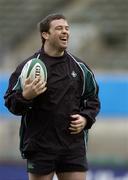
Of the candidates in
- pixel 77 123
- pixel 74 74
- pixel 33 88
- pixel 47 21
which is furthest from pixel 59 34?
pixel 77 123

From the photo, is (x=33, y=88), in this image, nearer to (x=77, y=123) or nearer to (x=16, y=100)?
(x=16, y=100)

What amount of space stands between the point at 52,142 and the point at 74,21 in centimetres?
903

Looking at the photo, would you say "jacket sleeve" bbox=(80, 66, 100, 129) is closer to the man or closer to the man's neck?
the man

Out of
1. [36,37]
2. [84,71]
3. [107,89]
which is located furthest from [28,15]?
[84,71]

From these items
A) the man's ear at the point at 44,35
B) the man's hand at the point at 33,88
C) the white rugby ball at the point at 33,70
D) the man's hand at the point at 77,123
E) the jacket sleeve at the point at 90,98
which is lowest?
the man's hand at the point at 77,123

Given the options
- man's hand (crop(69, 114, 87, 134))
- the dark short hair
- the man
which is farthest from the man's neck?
man's hand (crop(69, 114, 87, 134))

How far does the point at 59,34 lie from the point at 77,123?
2.01 ft

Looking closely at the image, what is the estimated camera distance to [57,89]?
5277mm

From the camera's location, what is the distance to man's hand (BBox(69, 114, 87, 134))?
17.2ft

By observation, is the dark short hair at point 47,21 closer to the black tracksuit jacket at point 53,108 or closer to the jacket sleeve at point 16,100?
the black tracksuit jacket at point 53,108

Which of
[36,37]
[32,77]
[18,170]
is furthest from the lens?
[36,37]

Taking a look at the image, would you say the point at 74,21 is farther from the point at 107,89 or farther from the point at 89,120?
the point at 89,120

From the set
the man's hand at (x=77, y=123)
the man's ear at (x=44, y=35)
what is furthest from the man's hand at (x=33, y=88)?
the man's ear at (x=44, y=35)

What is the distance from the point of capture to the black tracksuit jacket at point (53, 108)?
5.27 m
